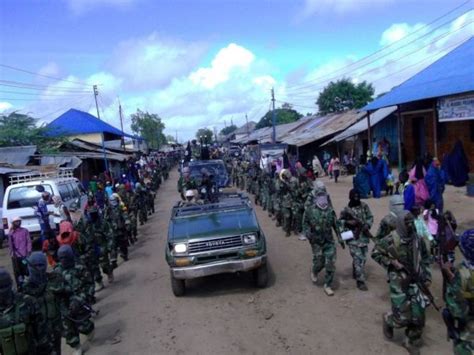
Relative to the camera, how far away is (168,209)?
19.2m

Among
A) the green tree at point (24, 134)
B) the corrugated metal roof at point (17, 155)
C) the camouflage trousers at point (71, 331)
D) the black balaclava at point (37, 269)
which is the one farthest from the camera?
the green tree at point (24, 134)

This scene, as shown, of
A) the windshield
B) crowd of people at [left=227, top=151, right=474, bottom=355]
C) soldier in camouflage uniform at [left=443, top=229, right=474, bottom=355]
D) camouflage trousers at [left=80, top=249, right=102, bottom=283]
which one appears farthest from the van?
soldier in camouflage uniform at [left=443, top=229, right=474, bottom=355]

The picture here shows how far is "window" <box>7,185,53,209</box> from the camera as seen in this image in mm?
11547

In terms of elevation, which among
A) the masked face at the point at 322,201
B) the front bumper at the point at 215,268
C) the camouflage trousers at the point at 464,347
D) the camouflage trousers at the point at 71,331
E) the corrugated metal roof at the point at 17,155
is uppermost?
the corrugated metal roof at the point at 17,155

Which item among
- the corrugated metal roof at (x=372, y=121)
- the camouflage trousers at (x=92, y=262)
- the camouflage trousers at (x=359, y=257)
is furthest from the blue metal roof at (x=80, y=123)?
the camouflage trousers at (x=359, y=257)

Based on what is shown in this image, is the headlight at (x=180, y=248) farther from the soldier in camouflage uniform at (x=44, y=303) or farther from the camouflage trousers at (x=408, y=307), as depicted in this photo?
the camouflage trousers at (x=408, y=307)

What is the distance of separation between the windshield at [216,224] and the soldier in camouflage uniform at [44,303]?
312 centimetres

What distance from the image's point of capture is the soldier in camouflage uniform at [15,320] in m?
3.50

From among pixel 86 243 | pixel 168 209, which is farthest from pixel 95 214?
pixel 168 209

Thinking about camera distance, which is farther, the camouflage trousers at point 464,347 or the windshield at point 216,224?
the windshield at point 216,224

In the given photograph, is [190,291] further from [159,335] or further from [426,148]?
[426,148]

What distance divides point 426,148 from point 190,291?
627 inches

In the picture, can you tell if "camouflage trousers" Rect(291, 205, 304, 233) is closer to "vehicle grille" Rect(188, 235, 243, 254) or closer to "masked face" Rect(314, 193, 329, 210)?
"masked face" Rect(314, 193, 329, 210)

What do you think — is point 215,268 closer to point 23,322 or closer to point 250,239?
point 250,239
